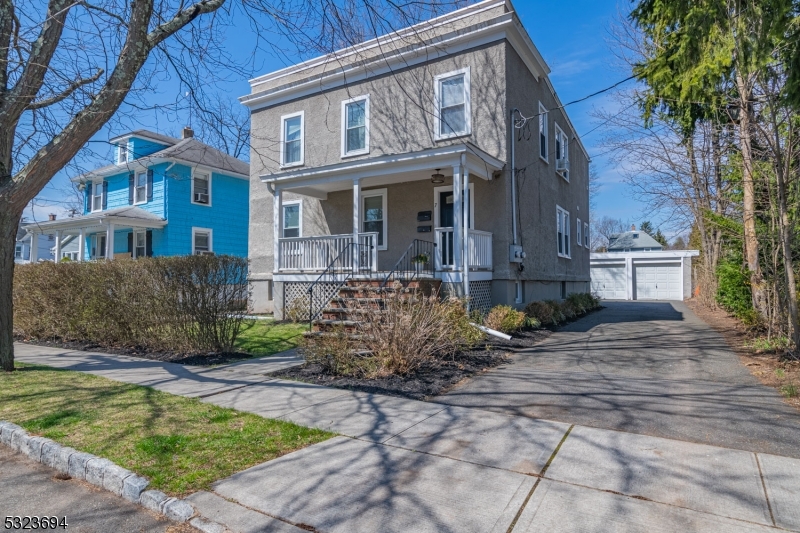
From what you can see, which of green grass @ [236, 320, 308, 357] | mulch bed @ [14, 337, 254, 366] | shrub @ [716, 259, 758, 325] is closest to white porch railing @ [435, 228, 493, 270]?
green grass @ [236, 320, 308, 357]

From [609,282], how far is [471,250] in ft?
70.6

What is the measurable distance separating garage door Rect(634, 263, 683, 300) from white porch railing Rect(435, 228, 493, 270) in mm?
20770

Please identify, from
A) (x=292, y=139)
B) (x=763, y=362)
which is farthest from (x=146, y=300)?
(x=763, y=362)

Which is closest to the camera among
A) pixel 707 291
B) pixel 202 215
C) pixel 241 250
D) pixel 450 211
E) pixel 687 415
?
pixel 687 415

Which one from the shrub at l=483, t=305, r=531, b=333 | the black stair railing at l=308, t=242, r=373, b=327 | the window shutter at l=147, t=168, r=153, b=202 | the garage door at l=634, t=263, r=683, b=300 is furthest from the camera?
the garage door at l=634, t=263, r=683, b=300

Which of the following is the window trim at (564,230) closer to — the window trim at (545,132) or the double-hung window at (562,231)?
the double-hung window at (562,231)

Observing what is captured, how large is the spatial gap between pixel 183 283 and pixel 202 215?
13.9 metres

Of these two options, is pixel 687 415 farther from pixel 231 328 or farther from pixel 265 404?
pixel 231 328

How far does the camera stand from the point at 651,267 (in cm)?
2811

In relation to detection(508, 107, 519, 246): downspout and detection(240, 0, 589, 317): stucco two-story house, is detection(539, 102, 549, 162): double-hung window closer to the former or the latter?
detection(240, 0, 589, 317): stucco two-story house

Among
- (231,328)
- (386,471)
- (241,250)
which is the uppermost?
(241,250)

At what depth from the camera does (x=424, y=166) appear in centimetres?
1072

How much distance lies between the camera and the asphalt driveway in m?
4.32

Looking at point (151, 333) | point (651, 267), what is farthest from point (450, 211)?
point (651, 267)
